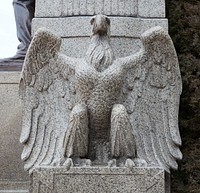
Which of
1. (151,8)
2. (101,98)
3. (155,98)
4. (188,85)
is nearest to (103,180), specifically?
(101,98)

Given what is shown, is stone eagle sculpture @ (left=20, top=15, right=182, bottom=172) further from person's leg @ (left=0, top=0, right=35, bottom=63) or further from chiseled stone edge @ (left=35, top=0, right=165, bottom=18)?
person's leg @ (left=0, top=0, right=35, bottom=63)

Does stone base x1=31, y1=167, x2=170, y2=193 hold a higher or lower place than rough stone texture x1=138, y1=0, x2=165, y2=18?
lower

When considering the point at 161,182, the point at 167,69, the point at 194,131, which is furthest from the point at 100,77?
the point at 194,131

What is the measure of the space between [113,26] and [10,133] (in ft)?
6.23

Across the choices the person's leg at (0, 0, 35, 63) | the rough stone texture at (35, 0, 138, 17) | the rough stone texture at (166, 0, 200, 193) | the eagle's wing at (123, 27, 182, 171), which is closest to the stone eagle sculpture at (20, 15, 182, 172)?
the eagle's wing at (123, 27, 182, 171)

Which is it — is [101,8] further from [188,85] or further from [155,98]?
[188,85]

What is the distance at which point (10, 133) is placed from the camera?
7.09 metres

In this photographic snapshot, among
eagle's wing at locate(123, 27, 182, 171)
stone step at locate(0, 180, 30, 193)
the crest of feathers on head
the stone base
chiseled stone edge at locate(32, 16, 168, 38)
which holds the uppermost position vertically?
chiseled stone edge at locate(32, 16, 168, 38)

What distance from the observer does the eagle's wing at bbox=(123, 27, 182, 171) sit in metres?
6.00

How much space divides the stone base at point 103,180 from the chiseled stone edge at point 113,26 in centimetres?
177

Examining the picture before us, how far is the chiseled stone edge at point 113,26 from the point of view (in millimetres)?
6559

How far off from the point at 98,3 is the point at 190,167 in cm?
524

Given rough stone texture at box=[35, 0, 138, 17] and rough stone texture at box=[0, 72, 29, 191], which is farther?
rough stone texture at box=[0, 72, 29, 191]

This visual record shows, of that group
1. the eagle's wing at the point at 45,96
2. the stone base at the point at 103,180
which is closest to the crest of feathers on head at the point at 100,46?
the eagle's wing at the point at 45,96
